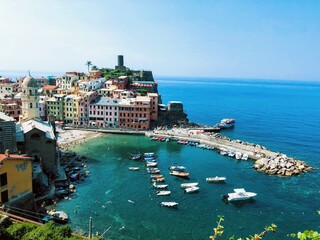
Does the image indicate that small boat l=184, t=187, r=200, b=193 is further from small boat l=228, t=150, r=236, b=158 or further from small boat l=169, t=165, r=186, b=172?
small boat l=228, t=150, r=236, b=158

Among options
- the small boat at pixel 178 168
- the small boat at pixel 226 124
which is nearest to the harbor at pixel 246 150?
the small boat at pixel 226 124

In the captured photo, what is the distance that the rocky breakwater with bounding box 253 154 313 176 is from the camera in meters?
59.2

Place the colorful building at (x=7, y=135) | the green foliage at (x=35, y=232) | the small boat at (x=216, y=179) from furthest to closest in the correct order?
the small boat at (x=216, y=179) < the colorful building at (x=7, y=135) < the green foliage at (x=35, y=232)

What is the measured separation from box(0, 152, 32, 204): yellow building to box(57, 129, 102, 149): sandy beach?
125ft

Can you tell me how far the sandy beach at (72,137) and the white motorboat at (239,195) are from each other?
43458 millimetres

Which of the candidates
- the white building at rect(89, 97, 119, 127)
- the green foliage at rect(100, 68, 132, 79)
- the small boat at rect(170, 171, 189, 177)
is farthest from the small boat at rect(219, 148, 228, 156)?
the green foliage at rect(100, 68, 132, 79)

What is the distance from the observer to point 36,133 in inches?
1885

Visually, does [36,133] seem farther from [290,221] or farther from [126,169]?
[290,221]

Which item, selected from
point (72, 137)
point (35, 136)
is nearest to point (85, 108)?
point (72, 137)

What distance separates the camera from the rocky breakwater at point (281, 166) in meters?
59.2

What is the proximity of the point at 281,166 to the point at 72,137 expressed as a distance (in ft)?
179

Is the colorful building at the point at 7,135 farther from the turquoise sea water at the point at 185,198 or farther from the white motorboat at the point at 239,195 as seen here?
the white motorboat at the point at 239,195

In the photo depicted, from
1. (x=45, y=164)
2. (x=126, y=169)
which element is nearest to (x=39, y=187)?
(x=45, y=164)

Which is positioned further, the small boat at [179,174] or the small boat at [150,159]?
the small boat at [150,159]
